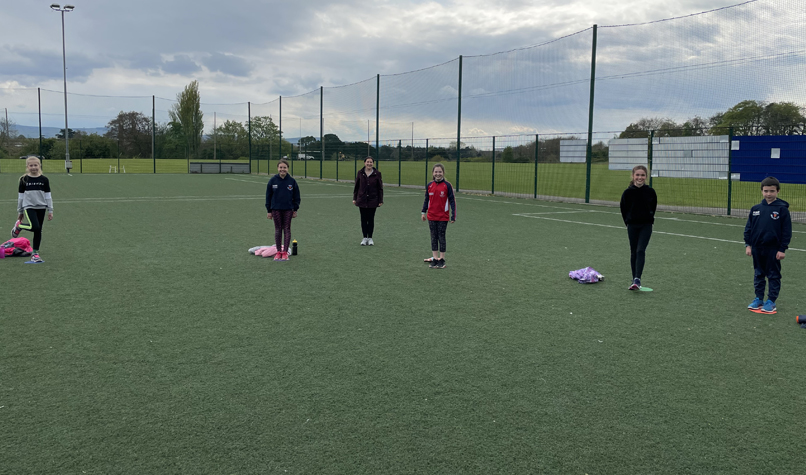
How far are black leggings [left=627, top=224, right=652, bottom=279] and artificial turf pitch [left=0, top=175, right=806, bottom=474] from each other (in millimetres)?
368

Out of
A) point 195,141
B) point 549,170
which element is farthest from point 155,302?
point 195,141

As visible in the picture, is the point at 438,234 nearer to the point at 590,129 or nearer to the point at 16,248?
the point at 16,248

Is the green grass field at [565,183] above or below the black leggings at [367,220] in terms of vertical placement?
above

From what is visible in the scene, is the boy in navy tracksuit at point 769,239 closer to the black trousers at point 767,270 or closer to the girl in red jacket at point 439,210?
the black trousers at point 767,270

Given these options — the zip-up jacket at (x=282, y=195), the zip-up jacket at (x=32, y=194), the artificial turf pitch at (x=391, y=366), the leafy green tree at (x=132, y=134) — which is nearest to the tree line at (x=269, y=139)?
the leafy green tree at (x=132, y=134)

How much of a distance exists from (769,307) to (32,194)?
9714 mm

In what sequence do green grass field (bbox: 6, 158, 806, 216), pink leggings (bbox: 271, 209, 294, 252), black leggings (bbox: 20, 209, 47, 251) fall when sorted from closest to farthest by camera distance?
black leggings (bbox: 20, 209, 47, 251) → pink leggings (bbox: 271, 209, 294, 252) → green grass field (bbox: 6, 158, 806, 216)

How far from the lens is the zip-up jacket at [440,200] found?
8.96 metres

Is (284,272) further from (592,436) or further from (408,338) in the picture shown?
(592,436)

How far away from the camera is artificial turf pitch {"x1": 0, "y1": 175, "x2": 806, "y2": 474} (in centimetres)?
332

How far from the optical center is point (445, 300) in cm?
686

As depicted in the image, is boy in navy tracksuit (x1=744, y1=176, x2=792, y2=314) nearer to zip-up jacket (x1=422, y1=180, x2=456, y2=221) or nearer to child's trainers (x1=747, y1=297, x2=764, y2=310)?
child's trainers (x1=747, y1=297, x2=764, y2=310)

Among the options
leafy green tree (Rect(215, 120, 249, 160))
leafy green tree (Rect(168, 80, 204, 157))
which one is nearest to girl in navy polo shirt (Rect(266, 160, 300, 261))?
leafy green tree (Rect(215, 120, 249, 160))

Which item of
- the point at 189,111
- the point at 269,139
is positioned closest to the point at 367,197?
the point at 269,139
